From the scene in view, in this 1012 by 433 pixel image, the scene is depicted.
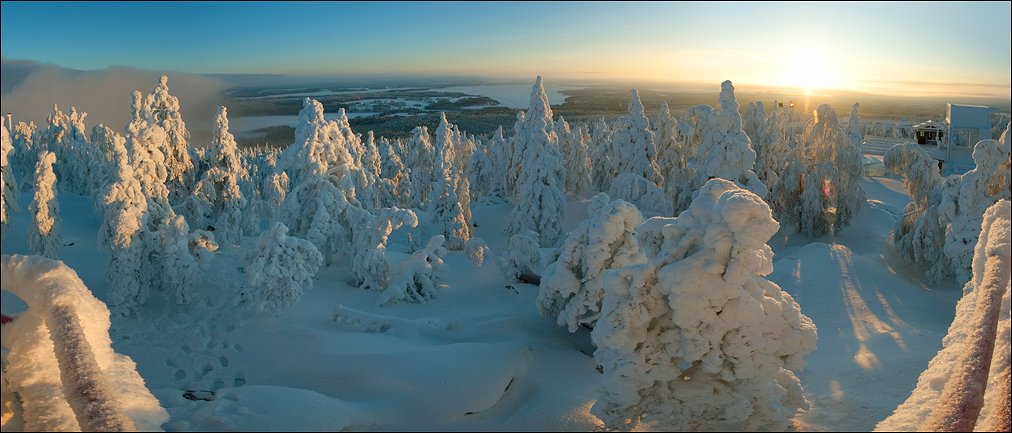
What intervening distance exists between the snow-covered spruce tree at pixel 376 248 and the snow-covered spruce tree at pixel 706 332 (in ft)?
40.5

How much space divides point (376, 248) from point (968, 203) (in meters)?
21.0

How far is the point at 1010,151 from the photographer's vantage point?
7.58 metres

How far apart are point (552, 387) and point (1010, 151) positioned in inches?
338

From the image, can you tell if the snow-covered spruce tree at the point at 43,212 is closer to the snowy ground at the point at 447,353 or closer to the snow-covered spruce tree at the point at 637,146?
the snowy ground at the point at 447,353

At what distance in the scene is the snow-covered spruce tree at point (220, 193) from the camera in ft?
77.9

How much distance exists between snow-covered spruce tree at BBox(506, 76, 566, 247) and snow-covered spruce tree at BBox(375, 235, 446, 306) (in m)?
11.3

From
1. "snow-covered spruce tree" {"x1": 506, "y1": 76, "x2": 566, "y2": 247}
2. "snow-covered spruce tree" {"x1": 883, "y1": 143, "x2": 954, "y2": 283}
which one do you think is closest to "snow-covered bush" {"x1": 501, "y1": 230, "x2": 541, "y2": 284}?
"snow-covered spruce tree" {"x1": 506, "y1": 76, "x2": 566, "y2": 247}

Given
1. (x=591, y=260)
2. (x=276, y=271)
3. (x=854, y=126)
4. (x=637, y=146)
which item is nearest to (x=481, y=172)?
(x=637, y=146)

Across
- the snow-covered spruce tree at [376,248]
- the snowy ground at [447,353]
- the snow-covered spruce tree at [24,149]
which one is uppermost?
the snow-covered spruce tree at [24,149]

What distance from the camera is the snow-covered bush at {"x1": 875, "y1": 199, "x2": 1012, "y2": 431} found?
735 centimetres

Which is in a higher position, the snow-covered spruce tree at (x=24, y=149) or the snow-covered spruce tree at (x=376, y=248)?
the snow-covered spruce tree at (x=24, y=149)

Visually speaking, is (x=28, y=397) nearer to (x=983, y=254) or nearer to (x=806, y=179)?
(x=983, y=254)

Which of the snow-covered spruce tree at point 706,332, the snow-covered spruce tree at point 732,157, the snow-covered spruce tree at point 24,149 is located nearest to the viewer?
the snow-covered spruce tree at point 706,332

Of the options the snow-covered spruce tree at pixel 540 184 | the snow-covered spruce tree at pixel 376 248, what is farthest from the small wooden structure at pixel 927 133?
the snow-covered spruce tree at pixel 376 248
